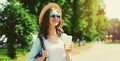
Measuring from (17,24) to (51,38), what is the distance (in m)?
20.8

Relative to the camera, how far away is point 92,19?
59.4 metres

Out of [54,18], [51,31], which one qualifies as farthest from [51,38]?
[54,18]

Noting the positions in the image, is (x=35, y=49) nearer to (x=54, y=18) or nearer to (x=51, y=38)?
(x=51, y=38)

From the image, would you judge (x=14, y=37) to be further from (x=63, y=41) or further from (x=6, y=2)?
(x=63, y=41)

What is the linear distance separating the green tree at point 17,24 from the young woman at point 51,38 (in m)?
19.8

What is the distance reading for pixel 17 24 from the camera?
84.6 ft

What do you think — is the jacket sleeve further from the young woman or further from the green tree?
the green tree

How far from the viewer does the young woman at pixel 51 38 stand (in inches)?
199

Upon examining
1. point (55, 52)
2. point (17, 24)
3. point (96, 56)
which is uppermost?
point (55, 52)

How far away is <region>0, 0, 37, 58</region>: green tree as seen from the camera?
2528 cm

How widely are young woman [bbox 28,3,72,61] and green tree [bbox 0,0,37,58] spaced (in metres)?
19.8

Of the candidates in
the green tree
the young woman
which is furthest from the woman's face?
the green tree

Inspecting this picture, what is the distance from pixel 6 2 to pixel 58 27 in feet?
67.5

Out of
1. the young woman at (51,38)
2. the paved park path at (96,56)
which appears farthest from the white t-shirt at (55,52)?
the paved park path at (96,56)
